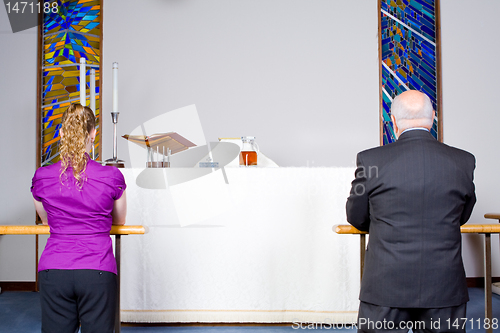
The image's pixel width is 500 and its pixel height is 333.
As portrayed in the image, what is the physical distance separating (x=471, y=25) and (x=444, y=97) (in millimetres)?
729

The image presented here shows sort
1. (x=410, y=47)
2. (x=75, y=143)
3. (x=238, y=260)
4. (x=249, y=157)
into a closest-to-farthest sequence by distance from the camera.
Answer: (x=75, y=143) < (x=238, y=260) < (x=249, y=157) < (x=410, y=47)

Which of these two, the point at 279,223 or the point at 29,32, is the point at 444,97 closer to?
the point at 279,223

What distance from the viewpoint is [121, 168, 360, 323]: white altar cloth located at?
2367 millimetres

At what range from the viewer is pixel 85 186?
1.38 meters

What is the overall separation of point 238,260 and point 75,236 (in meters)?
1.17

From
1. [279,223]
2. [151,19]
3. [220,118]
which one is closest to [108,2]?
[151,19]

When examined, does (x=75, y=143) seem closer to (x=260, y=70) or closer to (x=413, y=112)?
(x=413, y=112)

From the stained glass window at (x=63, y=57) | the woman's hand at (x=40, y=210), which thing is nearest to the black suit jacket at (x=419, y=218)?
the woman's hand at (x=40, y=210)

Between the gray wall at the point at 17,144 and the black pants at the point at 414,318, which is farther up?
the gray wall at the point at 17,144

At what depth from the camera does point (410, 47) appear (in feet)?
11.9

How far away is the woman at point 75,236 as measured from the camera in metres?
1.37

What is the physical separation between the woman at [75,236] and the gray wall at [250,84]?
6.97ft

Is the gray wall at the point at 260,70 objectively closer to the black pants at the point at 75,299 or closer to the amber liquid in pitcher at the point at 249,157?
the amber liquid in pitcher at the point at 249,157

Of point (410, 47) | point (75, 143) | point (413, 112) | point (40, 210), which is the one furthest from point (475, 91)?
point (40, 210)
